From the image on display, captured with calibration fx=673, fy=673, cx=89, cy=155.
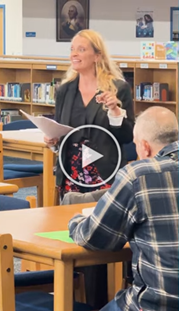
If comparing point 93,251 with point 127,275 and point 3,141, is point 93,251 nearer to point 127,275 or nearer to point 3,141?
point 127,275

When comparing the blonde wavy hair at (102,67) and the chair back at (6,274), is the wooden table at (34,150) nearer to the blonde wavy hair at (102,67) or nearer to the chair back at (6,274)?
the blonde wavy hair at (102,67)

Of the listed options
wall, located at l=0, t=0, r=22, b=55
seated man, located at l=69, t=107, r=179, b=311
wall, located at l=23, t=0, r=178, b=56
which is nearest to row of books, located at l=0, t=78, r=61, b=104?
wall, located at l=0, t=0, r=22, b=55

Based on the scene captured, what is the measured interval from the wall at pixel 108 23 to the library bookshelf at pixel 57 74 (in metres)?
3.13

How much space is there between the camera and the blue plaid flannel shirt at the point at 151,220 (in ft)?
6.81

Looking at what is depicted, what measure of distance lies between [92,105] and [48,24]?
1055 centimetres

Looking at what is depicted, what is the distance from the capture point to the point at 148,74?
877 centimetres

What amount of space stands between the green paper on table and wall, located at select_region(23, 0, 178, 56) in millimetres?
11417

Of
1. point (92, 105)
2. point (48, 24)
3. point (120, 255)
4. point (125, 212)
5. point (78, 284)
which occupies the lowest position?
point (78, 284)

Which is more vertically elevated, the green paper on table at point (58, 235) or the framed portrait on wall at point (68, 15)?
the framed portrait on wall at point (68, 15)

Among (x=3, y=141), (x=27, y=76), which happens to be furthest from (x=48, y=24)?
(x=3, y=141)

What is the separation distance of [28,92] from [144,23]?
15.9ft

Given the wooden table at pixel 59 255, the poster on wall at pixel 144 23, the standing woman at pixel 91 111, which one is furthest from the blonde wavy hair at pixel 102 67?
the poster on wall at pixel 144 23

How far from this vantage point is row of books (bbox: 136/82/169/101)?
8492 mm
